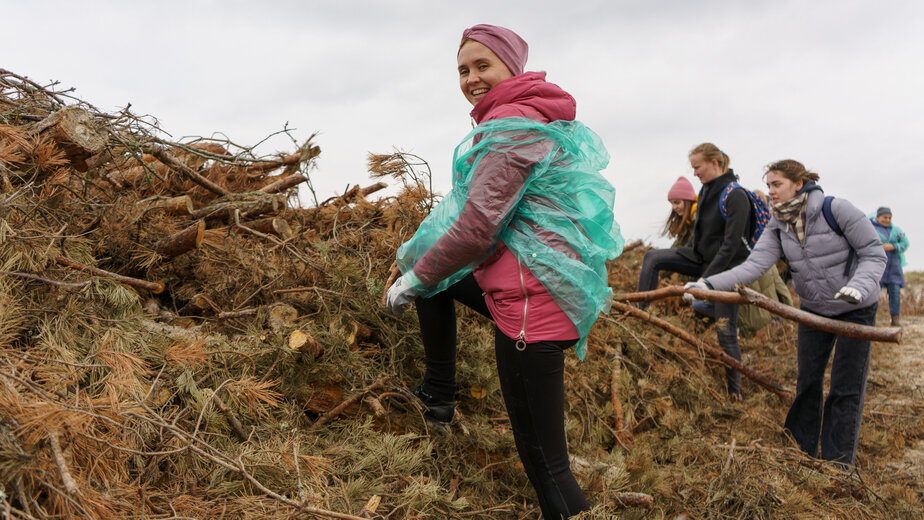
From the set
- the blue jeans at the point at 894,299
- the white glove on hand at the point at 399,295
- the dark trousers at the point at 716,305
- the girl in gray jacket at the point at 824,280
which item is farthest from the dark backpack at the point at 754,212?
the blue jeans at the point at 894,299

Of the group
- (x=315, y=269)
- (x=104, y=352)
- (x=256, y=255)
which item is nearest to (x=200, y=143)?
(x=256, y=255)

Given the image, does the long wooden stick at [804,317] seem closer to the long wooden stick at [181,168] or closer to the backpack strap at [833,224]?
the backpack strap at [833,224]

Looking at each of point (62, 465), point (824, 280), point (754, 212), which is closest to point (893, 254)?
point (754, 212)

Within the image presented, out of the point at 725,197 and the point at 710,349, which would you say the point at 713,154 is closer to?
the point at 725,197

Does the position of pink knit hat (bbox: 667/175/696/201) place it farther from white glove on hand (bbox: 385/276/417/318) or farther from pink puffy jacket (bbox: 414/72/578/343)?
white glove on hand (bbox: 385/276/417/318)

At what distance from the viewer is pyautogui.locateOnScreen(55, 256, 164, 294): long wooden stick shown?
2859 millimetres

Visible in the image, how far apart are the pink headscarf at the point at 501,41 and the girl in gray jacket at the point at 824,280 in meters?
2.26

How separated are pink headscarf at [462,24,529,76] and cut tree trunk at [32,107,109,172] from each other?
81.4 inches

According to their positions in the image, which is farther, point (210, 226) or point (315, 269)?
point (210, 226)

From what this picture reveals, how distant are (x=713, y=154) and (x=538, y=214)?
137 inches

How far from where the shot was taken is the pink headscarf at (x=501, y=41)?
2.14m

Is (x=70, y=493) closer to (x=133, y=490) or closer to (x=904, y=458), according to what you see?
(x=133, y=490)

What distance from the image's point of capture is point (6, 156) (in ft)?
8.75

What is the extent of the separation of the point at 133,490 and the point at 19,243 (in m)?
1.45
